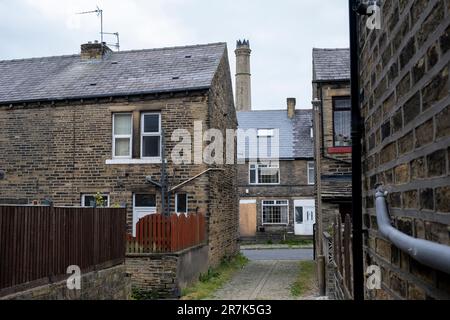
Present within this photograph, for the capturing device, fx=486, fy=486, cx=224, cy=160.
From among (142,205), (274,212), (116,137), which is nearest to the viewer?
(142,205)

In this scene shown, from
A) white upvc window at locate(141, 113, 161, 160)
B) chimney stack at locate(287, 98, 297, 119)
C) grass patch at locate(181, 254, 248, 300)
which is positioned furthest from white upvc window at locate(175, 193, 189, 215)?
chimney stack at locate(287, 98, 297, 119)

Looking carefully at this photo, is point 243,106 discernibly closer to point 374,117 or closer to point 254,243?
point 254,243

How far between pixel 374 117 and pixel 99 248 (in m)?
8.40

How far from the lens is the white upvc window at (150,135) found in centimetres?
1677

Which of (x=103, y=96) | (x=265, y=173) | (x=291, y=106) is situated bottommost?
(x=265, y=173)

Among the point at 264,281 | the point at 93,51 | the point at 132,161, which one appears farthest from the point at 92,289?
the point at 93,51

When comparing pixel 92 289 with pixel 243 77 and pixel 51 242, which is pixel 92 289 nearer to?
pixel 51 242

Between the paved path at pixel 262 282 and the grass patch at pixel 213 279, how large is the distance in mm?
258

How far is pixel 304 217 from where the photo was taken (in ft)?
107

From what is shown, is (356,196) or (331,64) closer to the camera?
(356,196)

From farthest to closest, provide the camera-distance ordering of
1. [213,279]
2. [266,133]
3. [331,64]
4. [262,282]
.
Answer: [266,133], [331,64], [213,279], [262,282]

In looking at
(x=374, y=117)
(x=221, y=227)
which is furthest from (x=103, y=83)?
(x=374, y=117)

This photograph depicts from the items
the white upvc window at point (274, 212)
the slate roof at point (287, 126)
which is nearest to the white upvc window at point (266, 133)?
the slate roof at point (287, 126)

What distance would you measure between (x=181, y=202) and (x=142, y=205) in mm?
1370
